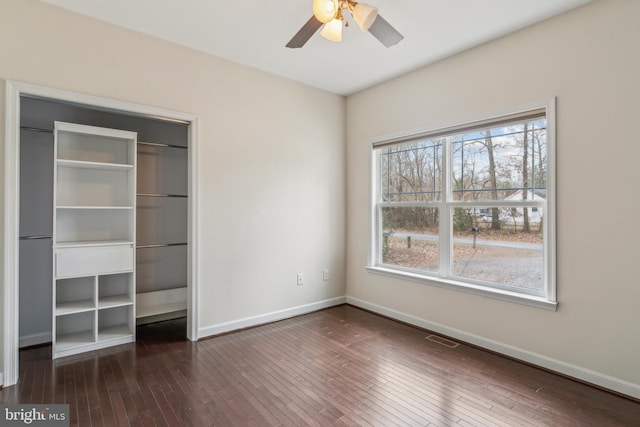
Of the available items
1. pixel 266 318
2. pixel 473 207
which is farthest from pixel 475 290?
pixel 266 318

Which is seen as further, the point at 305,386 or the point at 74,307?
the point at 74,307

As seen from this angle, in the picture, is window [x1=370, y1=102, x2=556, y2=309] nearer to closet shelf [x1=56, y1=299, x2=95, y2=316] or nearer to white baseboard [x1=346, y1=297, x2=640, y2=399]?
white baseboard [x1=346, y1=297, x2=640, y2=399]

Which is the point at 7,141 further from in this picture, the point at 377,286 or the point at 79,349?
the point at 377,286

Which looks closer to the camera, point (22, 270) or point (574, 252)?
point (574, 252)

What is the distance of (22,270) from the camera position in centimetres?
300

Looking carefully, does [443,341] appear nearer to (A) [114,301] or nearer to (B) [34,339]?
(A) [114,301]

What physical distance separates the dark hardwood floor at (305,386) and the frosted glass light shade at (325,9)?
7.93 feet

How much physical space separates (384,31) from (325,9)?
49 cm

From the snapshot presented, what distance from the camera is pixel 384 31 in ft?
7.37

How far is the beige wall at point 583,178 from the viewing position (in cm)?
225

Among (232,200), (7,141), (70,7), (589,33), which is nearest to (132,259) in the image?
(232,200)

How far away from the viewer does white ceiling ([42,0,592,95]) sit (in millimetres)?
2457

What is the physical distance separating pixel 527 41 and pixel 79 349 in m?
4.52

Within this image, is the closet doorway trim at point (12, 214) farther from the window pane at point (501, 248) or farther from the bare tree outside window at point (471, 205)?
the window pane at point (501, 248)
